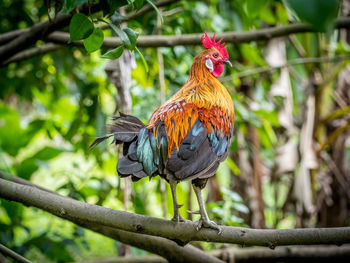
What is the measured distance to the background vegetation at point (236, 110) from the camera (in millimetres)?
2930

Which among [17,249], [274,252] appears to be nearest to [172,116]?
[274,252]

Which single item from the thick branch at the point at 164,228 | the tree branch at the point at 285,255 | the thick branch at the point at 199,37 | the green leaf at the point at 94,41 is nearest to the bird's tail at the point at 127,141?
the thick branch at the point at 164,228

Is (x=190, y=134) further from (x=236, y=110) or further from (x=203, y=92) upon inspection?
(x=236, y=110)

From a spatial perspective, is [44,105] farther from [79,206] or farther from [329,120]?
[79,206]

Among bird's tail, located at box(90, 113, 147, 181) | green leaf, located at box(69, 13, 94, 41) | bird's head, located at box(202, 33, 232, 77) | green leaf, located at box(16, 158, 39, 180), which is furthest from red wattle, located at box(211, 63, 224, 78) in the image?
green leaf, located at box(16, 158, 39, 180)

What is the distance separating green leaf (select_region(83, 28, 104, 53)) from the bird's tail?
1.38 ft

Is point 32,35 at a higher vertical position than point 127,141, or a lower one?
higher

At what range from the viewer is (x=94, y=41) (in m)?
1.21

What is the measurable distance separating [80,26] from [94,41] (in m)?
0.08

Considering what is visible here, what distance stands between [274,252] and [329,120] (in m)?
1.96

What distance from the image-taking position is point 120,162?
1424 mm

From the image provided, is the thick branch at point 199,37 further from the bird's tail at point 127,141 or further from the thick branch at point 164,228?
the thick branch at point 164,228

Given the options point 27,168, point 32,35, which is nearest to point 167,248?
point 32,35

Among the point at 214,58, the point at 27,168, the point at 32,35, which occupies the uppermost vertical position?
the point at 32,35
